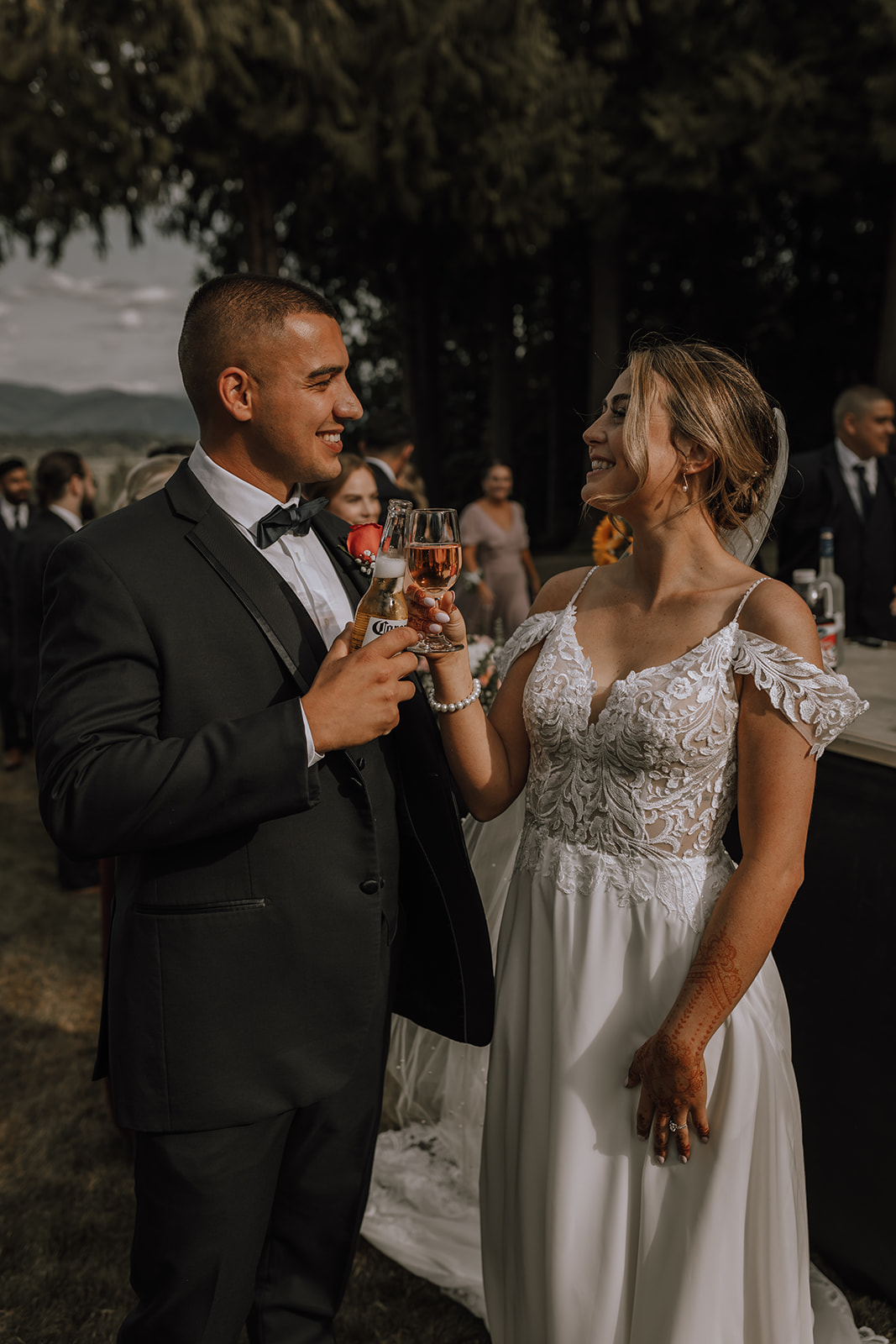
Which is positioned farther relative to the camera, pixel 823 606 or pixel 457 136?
pixel 457 136

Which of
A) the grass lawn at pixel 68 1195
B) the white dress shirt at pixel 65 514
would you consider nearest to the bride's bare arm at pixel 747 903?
the grass lawn at pixel 68 1195

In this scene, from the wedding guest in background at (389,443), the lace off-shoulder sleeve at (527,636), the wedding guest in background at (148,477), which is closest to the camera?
the lace off-shoulder sleeve at (527,636)

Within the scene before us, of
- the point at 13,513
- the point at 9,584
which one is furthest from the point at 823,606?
the point at 13,513

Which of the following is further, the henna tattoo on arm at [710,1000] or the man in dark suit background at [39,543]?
the man in dark suit background at [39,543]

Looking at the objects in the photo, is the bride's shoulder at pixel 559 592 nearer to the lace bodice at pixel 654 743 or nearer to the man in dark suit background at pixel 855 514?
the lace bodice at pixel 654 743

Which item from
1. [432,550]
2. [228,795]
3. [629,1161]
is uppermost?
[432,550]

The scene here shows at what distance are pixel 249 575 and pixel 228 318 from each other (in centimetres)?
49

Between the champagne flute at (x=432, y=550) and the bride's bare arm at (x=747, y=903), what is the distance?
623 mm

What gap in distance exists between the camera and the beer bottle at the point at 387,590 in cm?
177

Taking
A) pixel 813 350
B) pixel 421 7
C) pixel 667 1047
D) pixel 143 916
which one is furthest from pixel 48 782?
pixel 813 350

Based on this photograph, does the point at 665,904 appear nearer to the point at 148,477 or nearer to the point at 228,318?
the point at 228,318

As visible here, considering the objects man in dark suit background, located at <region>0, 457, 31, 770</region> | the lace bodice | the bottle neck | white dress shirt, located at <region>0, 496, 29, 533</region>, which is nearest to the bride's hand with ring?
the lace bodice

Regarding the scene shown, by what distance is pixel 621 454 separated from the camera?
2025mm

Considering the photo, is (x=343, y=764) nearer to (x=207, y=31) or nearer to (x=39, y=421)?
(x=207, y=31)
